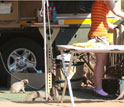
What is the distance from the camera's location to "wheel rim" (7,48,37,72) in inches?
271

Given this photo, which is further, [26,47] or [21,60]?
[26,47]

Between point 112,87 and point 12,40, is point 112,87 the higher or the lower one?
the lower one

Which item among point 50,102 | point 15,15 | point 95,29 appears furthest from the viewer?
point 15,15

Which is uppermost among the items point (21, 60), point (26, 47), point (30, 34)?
point (30, 34)

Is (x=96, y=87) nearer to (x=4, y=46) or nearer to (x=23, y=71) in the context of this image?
(x=23, y=71)

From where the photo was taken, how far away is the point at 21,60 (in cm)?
687

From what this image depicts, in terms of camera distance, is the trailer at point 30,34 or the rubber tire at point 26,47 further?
the rubber tire at point 26,47

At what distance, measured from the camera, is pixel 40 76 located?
6.77 meters

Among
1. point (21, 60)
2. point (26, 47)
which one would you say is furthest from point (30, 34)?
point (21, 60)

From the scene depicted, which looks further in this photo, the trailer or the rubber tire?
the rubber tire

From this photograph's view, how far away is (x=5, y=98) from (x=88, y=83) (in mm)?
1840

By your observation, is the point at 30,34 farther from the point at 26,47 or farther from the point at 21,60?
the point at 21,60

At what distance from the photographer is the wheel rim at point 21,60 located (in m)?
6.87

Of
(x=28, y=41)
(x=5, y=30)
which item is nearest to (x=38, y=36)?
(x=28, y=41)
